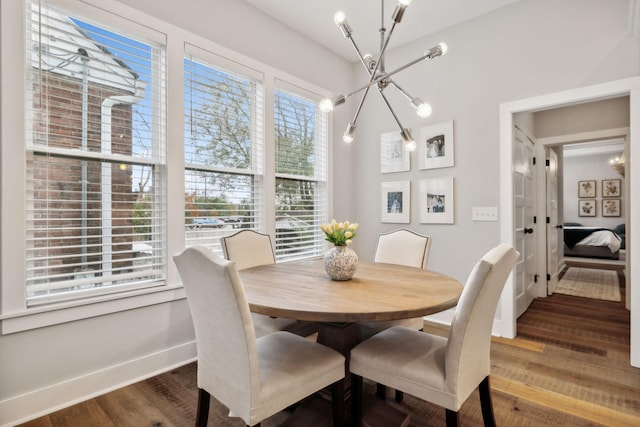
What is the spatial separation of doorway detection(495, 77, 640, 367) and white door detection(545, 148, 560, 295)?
4.74 ft

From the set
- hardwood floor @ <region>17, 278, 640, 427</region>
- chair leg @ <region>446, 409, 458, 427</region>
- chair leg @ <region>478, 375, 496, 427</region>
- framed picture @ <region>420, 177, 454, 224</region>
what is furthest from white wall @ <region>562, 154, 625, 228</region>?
chair leg @ <region>446, 409, 458, 427</region>

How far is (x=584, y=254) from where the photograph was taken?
274 inches

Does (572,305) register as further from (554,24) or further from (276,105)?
(276,105)

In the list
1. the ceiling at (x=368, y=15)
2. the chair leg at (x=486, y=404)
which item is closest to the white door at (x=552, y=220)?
the ceiling at (x=368, y=15)

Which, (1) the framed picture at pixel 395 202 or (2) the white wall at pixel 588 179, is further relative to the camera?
(2) the white wall at pixel 588 179

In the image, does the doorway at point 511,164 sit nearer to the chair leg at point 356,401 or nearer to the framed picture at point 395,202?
the framed picture at point 395,202

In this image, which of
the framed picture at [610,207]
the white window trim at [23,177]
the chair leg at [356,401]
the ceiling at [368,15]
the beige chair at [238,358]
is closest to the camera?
the beige chair at [238,358]

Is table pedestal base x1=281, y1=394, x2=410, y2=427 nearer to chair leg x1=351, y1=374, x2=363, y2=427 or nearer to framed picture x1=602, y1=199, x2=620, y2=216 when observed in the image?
chair leg x1=351, y1=374, x2=363, y2=427

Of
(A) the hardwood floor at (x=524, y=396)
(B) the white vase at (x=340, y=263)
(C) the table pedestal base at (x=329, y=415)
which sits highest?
(B) the white vase at (x=340, y=263)

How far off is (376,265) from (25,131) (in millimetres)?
2222

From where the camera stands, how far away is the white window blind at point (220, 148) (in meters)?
2.53

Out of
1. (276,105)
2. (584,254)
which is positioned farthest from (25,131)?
(584,254)

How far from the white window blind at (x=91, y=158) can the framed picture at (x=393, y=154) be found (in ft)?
7.68

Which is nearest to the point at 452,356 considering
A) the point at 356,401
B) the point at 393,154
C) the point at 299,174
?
the point at 356,401
